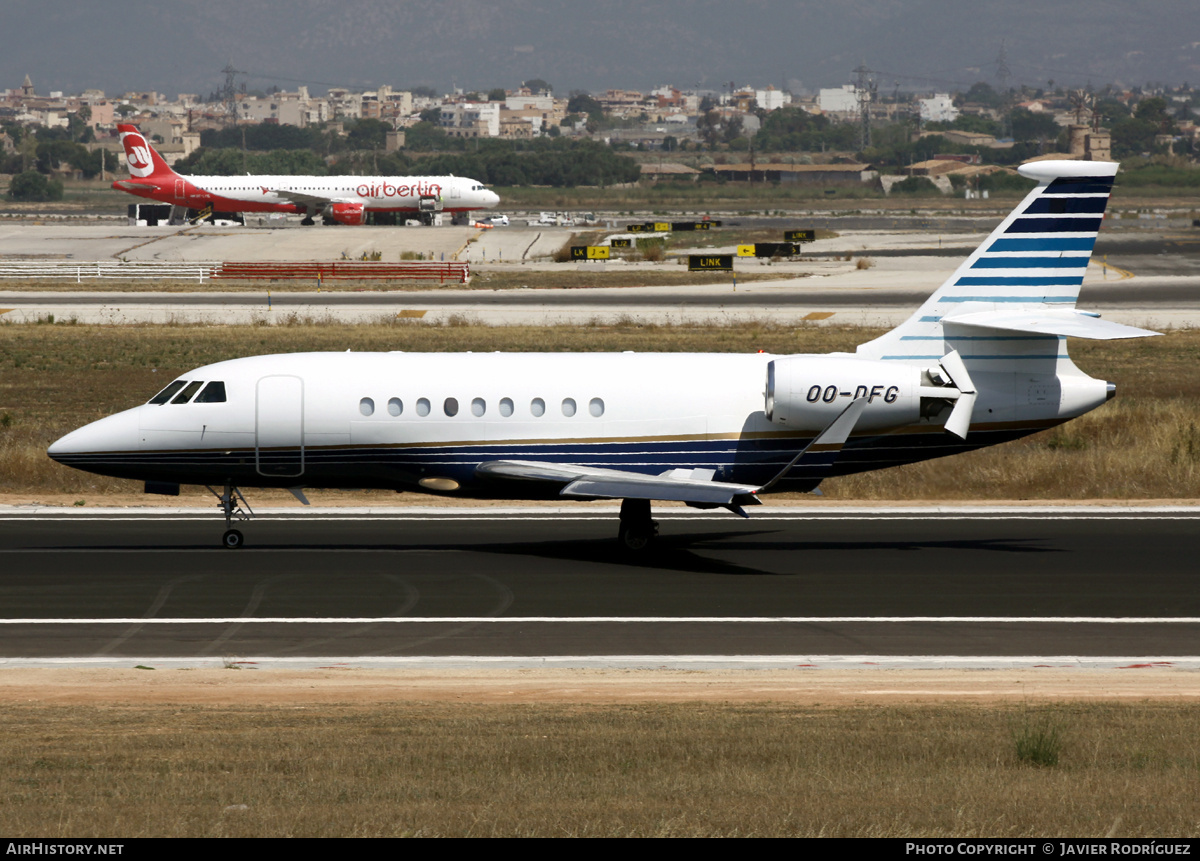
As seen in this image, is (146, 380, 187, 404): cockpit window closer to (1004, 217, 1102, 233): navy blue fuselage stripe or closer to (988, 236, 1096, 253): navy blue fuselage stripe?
(988, 236, 1096, 253): navy blue fuselage stripe

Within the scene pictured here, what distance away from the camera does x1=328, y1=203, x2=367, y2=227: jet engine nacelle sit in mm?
129625

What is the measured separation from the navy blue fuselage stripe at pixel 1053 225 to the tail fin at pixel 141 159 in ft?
379

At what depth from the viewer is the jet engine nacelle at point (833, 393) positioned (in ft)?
75.2

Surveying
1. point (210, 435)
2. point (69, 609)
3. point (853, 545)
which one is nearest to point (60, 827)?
point (69, 609)

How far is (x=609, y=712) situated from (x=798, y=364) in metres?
10.1

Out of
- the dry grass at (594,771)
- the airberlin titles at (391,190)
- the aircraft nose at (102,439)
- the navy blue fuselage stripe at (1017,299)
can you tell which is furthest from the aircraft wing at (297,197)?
the dry grass at (594,771)

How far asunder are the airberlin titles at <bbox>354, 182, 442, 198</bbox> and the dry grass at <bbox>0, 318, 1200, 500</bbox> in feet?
238

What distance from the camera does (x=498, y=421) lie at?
23.2 metres

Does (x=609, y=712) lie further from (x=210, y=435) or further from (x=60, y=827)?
(x=210, y=435)

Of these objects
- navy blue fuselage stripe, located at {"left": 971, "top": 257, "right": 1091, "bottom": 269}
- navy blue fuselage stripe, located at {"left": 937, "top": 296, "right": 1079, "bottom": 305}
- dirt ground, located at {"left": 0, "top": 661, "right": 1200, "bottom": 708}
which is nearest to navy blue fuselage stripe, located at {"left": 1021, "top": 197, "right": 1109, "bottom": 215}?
navy blue fuselage stripe, located at {"left": 971, "top": 257, "right": 1091, "bottom": 269}

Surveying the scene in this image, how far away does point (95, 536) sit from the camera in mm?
25188

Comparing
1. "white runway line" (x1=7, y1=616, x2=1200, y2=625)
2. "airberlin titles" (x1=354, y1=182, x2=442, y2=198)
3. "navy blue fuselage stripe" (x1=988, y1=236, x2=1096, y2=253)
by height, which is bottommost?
"white runway line" (x1=7, y1=616, x2=1200, y2=625)

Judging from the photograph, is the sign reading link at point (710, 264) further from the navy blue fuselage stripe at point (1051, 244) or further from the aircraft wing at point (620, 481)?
the aircraft wing at point (620, 481)

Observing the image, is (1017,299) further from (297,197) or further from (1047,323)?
(297,197)
